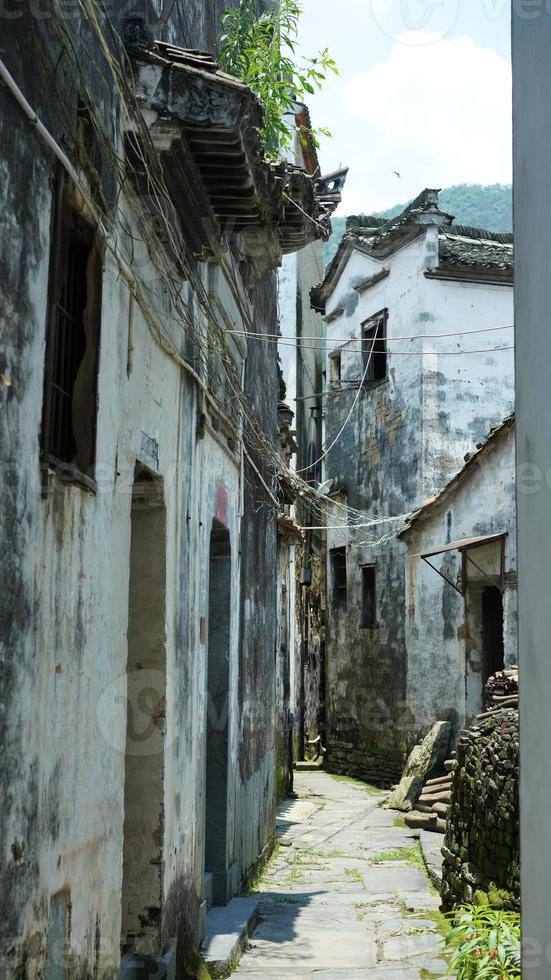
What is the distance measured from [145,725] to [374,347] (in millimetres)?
15421

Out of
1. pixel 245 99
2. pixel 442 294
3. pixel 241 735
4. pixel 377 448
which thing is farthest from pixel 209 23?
pixel 377 448

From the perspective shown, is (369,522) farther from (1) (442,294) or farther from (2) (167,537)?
(2) (167,537)

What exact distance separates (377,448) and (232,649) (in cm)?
1175

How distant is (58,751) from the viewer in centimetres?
371

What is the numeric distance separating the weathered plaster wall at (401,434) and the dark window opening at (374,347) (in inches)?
8.4

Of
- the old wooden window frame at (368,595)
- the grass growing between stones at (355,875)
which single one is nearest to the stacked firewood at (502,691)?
the grass growing between stones at (355,875)

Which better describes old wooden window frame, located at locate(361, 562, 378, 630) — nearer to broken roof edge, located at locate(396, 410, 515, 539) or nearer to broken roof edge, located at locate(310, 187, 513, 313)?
broken roof edge, located at locate(396, 410, 515, 539)

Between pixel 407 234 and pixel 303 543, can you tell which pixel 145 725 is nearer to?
pixel 407 234

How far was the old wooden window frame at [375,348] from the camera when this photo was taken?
784 inches

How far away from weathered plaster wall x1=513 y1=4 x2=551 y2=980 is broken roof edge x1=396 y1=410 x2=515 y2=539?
8.99 meters

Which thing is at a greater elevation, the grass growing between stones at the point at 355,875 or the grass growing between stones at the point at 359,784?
the grass growing between stones at the point at 355,875

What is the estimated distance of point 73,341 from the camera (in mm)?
4211

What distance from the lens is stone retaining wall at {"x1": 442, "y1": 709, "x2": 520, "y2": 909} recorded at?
703cm
